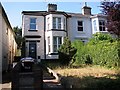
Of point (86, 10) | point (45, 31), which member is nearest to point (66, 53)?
point (45, 31)

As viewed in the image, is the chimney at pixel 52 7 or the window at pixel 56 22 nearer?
the window at pixel 56 22

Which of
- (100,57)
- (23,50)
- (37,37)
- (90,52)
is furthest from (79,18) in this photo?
(100,57)

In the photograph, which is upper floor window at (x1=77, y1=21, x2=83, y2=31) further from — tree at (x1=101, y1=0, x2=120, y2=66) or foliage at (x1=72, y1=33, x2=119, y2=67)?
tree at (x1=101, y1=0, x2=120, y2=66)

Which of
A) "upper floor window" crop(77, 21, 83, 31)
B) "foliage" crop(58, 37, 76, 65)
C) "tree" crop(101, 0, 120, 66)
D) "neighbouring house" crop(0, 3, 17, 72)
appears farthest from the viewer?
"upper floor window" crop(77, 21, 83, 31)

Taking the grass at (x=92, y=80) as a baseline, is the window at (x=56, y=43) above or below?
above

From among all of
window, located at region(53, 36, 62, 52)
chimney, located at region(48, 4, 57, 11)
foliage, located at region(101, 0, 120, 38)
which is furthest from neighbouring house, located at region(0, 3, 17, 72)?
chimney, located at region(48, 4, 57, 11)

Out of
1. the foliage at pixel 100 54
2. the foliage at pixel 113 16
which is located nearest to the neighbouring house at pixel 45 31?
the foliage at pixel 100 54

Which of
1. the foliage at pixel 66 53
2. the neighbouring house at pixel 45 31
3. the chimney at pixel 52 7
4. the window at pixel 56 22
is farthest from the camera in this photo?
the chimney at pixel 52 7

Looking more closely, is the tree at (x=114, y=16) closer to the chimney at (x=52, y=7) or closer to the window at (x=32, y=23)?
the window at (x=32, y=23)

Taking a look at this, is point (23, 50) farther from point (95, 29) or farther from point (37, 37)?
point (95, 29)

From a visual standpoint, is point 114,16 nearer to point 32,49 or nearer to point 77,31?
point 32,49

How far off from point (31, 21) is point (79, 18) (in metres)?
7.22

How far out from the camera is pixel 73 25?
3544 centimetres

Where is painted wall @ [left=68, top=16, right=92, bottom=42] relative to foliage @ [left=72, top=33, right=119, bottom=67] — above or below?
above
